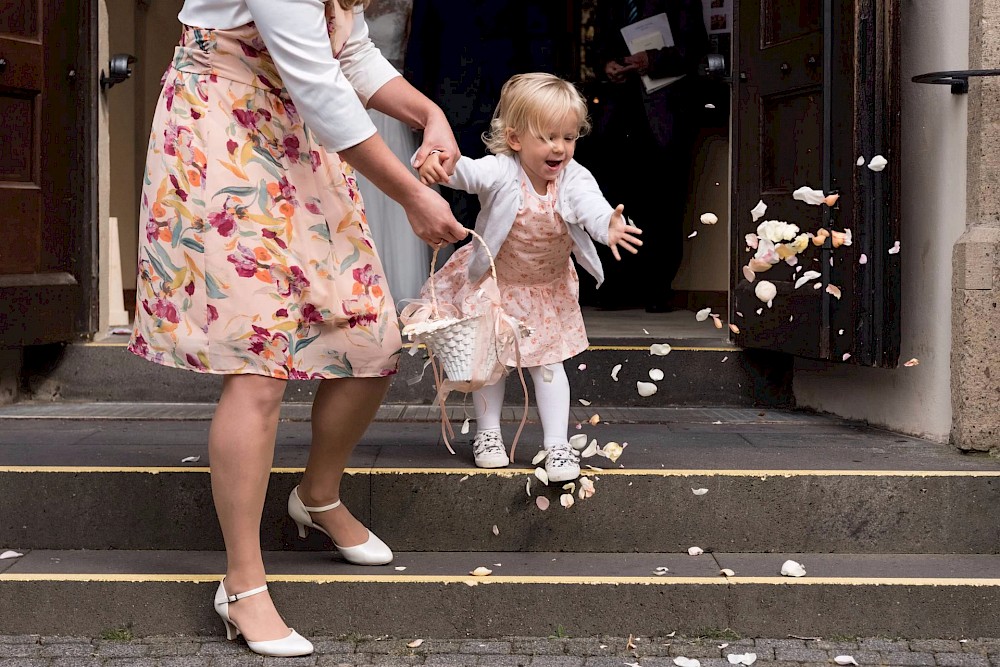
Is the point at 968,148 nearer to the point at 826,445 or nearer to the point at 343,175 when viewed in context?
the point at 826,445

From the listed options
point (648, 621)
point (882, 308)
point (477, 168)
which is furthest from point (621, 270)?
point (648, 621)

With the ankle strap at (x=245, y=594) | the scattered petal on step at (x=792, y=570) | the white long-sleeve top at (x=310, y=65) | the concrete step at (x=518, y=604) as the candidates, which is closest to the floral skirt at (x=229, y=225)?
the white long-sleeve top at (x=310, y=65)

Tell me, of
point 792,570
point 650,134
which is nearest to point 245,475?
point 792,570

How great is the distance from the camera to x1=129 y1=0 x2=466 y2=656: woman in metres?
2.56

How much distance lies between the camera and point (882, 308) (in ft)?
13.0

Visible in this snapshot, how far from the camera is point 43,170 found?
4406mm

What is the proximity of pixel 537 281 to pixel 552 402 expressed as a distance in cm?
39

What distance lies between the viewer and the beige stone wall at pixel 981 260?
145 inches

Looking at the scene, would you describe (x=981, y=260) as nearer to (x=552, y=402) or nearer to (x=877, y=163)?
(x=877, y=163)

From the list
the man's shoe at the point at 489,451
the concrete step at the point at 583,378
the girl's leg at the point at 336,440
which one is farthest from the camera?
the concrete step at the point at 583,378

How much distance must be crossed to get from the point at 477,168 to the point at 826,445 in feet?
4.62

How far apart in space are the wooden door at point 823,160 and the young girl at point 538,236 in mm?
1002

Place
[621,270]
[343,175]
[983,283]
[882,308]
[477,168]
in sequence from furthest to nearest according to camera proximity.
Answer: [621,270] < [882,308] < [983,283] < [477,168] < [343,175]

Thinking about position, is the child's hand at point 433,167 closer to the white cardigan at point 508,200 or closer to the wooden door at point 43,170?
the white cardigan at point 508,200
